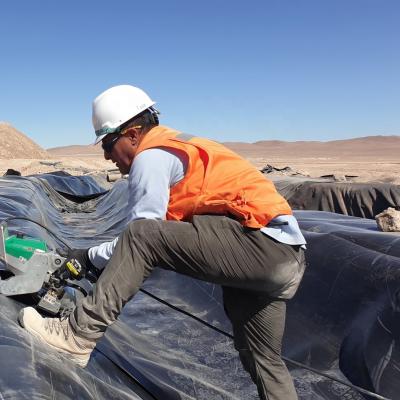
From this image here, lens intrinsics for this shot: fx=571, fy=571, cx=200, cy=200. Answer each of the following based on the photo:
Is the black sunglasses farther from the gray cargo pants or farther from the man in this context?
the gray cargo pants

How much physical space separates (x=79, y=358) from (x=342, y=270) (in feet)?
7.87

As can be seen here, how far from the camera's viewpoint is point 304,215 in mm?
6906

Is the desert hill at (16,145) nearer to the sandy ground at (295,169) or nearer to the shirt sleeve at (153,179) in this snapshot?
the sandy ground at (295,169)

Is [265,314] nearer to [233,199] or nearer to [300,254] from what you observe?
[300,254]

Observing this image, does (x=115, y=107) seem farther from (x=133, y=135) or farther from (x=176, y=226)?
(x=176, y=226)

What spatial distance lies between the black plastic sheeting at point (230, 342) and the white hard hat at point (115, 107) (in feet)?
3.29

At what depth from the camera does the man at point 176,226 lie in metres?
2.48

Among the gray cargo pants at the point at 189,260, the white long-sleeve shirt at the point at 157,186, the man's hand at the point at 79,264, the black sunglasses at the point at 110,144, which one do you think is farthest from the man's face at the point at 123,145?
the man's hand at the point at 79,264

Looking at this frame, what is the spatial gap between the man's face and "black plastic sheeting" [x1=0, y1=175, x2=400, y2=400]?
3.00 ft

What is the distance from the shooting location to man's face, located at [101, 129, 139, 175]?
8.78ft

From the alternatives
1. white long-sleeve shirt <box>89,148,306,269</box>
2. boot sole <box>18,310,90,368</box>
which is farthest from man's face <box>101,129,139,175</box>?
boot sole <box>18,310,90,368</box>

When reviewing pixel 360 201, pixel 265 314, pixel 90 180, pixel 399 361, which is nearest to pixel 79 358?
pixel 265 314

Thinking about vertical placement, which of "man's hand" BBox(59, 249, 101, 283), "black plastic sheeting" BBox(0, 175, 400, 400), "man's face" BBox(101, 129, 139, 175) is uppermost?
"man's face" BBox(101, 129, 139, 175)

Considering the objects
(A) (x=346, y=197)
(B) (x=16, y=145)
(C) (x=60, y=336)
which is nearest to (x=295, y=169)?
(A) (x=346, y=197)
